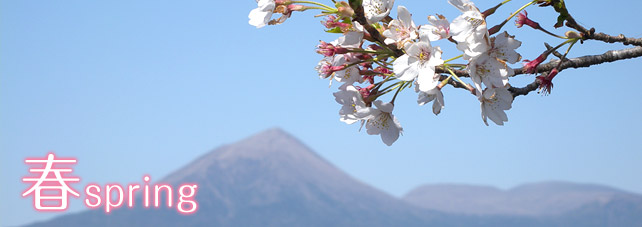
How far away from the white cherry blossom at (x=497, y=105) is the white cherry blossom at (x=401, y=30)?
238 millimetres

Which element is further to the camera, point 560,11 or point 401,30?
point 560,11

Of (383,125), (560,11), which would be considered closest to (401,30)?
(383,125)

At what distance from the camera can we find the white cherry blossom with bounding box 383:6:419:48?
60.5 inches

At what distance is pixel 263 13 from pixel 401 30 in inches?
14.3

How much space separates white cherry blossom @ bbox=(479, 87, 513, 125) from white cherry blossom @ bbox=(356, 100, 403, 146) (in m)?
0.24

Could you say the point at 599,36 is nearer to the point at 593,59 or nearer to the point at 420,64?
the point at 593,59

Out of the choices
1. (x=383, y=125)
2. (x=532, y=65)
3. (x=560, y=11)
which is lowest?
(x=383, y=125)

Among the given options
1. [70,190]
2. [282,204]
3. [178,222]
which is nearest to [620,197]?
[282,204]

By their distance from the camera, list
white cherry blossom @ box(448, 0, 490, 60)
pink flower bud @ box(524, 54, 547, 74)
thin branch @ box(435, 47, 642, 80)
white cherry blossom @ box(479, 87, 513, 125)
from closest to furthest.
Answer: white cherry blossom @ box(448, 0, 490, 60), white cherry blossom @ box(479, 87, 513, 125), pink flower bud @ box(524, 54, 547, 74), thin branch @ box(435, 47, 642, 80)

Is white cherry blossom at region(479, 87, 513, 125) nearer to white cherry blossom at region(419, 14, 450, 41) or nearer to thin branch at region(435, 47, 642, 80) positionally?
white cherry blossom at region(419, 14, 450, 41)

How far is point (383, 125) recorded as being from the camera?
5.73 ft

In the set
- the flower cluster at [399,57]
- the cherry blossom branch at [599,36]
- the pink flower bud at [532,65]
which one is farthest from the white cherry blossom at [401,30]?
the cherry blossom branch at [599,36]

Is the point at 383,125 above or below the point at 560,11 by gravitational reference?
below

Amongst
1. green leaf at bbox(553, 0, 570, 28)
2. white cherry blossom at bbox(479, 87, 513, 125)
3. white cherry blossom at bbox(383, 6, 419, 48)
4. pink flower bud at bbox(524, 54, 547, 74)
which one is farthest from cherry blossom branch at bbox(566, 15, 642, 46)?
white cherry blossom at bbox(383, 6, 419, 48)
